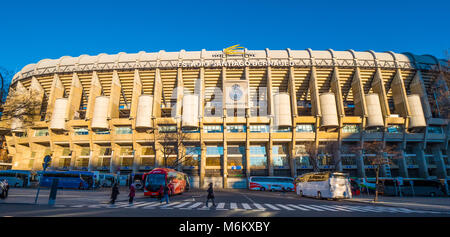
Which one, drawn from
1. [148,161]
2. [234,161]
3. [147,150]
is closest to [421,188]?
[234,161]

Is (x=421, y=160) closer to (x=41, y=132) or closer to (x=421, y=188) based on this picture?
(x=421, y=188)

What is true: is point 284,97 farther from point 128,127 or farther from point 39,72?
point 39,72

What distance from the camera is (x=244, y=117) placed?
3953 centimetres

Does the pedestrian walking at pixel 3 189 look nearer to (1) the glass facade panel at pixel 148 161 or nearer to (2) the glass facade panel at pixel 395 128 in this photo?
(1) the glass facade panel at pixel 148 161

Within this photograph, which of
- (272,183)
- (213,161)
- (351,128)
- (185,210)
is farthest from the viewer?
(213,161)

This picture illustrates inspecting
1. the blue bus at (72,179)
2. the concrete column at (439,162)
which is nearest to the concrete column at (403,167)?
the concrete column at (439,162)

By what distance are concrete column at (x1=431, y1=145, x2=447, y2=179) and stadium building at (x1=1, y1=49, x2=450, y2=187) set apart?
0.19 metres

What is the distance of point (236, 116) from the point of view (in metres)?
41.2

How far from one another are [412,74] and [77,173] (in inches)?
2500

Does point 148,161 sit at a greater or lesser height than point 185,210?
greater

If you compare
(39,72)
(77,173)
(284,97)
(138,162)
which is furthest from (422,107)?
(39,72)

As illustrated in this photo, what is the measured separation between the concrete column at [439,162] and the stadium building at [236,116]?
0.19 meters

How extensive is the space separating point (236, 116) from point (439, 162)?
129 feet

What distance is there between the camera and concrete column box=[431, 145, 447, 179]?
38562 millimetres
